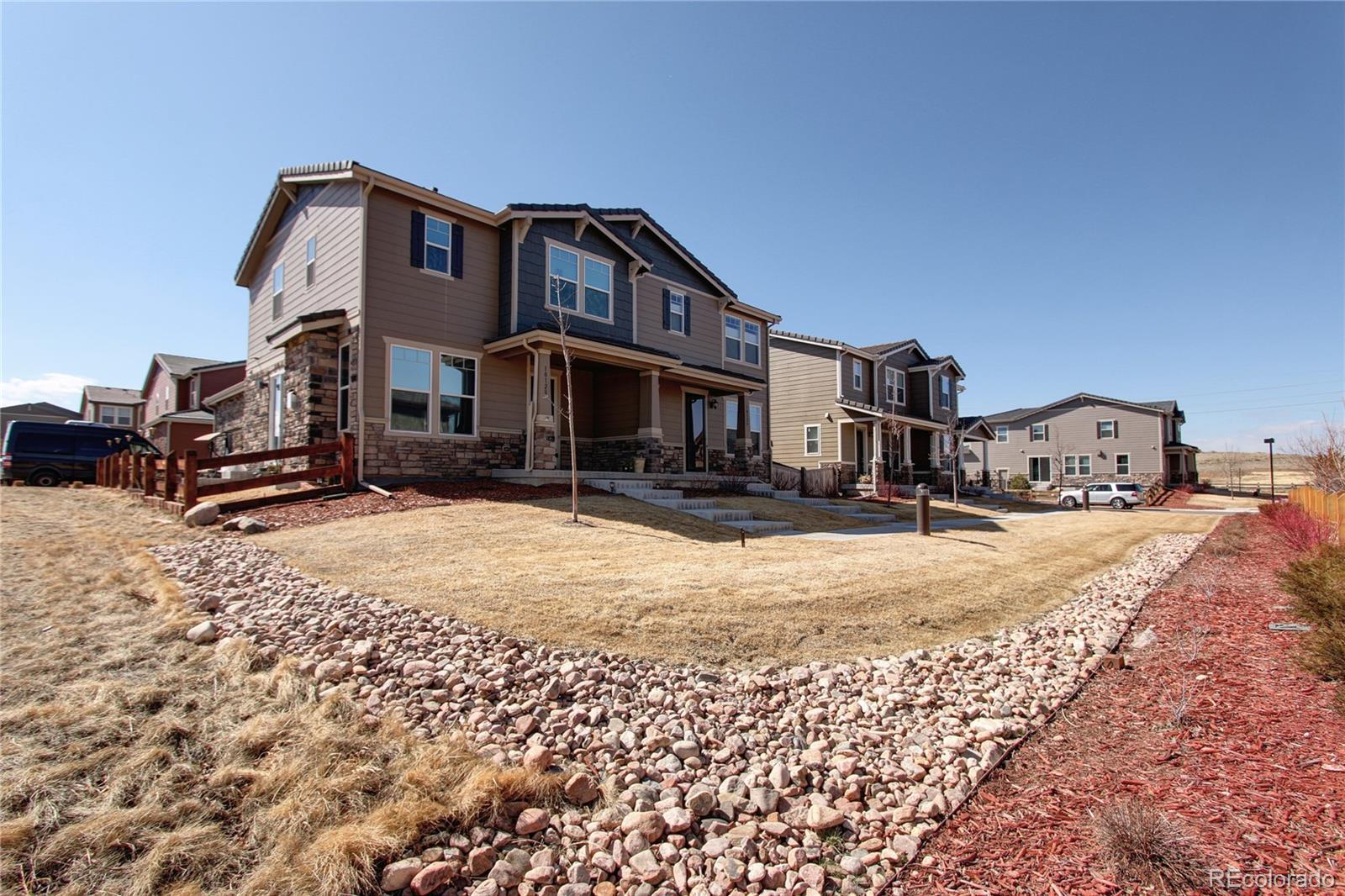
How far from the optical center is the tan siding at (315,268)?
41.7 feet

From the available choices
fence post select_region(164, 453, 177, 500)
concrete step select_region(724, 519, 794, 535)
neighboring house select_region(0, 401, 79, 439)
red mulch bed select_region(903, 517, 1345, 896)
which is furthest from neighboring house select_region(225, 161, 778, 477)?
neighboring house select_region(0, 401, 79, 439)

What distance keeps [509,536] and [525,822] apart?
18.9 ft

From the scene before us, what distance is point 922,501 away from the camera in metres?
12.5

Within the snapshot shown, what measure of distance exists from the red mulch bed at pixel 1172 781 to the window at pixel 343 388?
42.3ft

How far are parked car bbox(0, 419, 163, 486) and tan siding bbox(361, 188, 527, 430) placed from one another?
9780 millimetres

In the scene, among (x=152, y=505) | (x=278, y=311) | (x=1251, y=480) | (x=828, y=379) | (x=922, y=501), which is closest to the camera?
(x=152, y=505)

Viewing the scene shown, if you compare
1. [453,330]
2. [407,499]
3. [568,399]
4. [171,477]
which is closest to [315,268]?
[453,330]

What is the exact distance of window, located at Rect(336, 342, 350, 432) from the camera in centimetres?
1275

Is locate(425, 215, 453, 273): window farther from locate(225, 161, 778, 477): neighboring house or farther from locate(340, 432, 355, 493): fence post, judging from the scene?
locate(340, 432, 355, 493): fence post

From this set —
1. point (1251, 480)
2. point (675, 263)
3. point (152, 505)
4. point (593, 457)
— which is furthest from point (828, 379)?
point (1251, 480)

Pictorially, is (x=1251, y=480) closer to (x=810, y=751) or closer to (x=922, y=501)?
(x=922, y=501)

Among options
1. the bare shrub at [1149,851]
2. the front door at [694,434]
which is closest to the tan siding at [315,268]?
the front door at [694,434]

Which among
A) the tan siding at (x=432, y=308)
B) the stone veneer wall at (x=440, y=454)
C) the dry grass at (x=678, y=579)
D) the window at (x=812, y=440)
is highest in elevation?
the tan siding at (x=432, y=308)

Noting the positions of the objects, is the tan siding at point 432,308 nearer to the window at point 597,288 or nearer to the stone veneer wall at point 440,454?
the stone veneer wall at point 440,454
